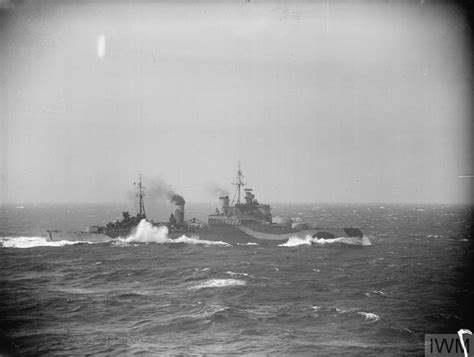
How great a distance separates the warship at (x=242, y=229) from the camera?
37.1 meters

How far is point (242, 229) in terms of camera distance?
37.1 metres

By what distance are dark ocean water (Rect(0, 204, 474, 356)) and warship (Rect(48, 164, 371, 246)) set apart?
18.6ft

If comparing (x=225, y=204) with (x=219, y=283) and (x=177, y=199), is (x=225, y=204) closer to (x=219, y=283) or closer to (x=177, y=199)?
(x=177, y=199)

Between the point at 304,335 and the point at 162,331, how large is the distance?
5301 mm

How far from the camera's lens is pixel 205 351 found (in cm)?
1401

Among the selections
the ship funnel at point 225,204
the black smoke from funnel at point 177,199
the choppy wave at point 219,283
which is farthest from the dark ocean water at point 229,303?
the black smoke from funnel at point 177,199

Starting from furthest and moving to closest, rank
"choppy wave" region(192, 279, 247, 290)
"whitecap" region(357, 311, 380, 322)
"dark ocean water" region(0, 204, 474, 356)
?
"choppy wave" region(192, 279, 247, 290) < "whitecap" region(357, 311, 380, 322) < "dark ocean water" region(0, 204, 474, 356)

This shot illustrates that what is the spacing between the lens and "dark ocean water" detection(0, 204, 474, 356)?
48.2 ft

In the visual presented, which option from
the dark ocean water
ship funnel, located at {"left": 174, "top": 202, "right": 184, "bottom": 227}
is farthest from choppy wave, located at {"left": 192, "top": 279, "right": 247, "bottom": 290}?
ship funnel, located at {"left": 174, "top": 202, "right": 184, "bottom": 227}

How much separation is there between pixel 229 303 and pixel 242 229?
61.4 ft

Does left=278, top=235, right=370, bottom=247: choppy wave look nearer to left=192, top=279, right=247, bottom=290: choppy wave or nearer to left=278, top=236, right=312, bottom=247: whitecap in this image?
left=278, top=236, right=312, bottom=247: whitecap

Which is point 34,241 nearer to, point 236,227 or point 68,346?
point 236,227

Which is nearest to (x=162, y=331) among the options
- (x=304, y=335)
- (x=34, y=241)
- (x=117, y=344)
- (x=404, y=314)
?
(x=117, y=344)

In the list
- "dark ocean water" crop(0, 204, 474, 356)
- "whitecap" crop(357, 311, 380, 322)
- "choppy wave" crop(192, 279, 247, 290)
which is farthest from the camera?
"choppy wave" crop(192, 279, 247, 290)
